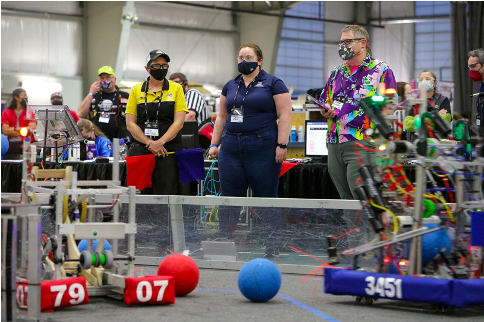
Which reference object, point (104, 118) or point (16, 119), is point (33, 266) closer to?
point (104, 118)

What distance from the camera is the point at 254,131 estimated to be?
17.3 ft

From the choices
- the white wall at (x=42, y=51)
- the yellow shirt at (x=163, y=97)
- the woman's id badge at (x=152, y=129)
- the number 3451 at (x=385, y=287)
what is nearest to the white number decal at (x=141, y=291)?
the number 3451 at (x=385, y=287)

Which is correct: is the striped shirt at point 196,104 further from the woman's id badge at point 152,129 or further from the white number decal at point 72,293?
the white number decal at point 72,293

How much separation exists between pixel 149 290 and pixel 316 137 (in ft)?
13.4

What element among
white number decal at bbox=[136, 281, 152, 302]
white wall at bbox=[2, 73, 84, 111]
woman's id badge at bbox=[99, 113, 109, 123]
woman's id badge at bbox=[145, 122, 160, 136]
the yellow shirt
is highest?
white wall at bbox=[2, 73, 84, 111]

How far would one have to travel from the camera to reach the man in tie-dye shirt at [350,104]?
16.0 ft

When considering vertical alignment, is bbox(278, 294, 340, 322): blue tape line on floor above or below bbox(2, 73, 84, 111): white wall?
below

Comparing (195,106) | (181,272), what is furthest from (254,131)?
(195,106)

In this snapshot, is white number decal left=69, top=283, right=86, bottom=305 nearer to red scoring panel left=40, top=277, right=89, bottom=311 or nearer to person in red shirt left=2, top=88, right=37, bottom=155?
red scoring panel left=40, top=277, right=89, bottom=311

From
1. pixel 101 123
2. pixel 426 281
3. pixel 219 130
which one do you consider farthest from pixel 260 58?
pixel 101 123

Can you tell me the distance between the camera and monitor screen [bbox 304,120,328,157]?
7.46m

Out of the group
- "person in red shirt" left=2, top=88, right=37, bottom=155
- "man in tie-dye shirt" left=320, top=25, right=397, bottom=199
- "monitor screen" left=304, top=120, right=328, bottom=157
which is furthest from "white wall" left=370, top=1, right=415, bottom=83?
"man in tie-dye shirt" left=320, top=25, right=397, bottom=199

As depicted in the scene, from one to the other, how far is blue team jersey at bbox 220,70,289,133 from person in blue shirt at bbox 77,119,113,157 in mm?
2802

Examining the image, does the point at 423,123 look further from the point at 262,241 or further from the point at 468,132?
the point at 262,241
